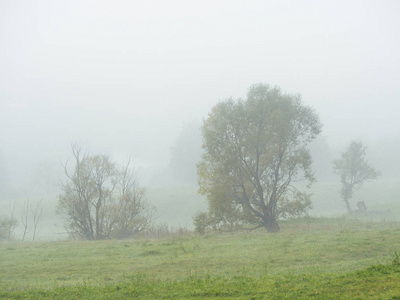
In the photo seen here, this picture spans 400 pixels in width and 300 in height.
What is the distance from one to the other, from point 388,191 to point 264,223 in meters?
62.7

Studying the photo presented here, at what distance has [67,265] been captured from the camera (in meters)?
15.6

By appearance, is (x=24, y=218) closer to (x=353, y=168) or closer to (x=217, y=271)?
(x=353, y=168)

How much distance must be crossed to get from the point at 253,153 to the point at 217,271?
16.5 meters

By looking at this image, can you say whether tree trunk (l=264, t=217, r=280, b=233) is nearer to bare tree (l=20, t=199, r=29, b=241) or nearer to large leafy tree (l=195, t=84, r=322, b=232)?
large leafy tree (l=195, t=84, r=322, b=232)

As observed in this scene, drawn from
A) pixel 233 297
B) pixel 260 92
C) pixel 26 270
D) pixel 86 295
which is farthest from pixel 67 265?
pixel 260 92

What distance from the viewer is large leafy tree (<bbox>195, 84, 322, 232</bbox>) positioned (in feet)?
87.2

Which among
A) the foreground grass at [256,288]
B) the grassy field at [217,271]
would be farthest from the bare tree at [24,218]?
the foreground grass at [256,288]

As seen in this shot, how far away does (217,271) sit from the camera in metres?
12.0

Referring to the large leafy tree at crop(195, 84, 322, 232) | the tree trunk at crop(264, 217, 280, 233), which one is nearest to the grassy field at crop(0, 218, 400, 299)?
the large leafy tree at crop(195, 84, 322, 232)

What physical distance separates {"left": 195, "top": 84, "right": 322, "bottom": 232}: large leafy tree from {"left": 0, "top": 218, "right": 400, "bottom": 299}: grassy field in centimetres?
811

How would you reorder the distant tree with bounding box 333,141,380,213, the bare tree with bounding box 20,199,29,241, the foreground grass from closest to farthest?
the foreground grass < the bare tree with bounding box 20,199,29,241 < the distant tree with bounding box 333,141,380,213

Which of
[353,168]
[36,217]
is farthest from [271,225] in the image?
[36,217]

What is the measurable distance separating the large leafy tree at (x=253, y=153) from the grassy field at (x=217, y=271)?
26.6 ft

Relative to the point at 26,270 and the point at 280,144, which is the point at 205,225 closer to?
the point at 280,144
